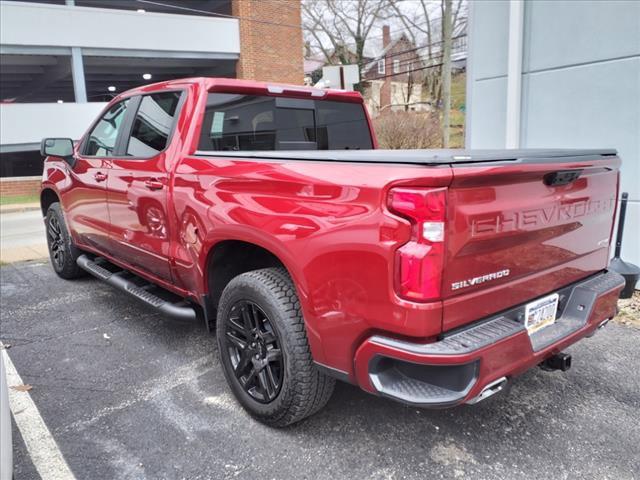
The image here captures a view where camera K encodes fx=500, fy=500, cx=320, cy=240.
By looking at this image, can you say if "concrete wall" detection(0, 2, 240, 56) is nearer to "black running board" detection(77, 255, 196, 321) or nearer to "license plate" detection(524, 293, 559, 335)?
"black running board" detection(77, 255, 196, 321)

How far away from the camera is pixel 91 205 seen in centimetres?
445

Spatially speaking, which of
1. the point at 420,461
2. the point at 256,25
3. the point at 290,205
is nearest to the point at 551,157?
the point at 290,205

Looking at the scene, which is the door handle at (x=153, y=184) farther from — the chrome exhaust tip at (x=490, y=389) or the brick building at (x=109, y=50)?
the brick building at (x=109, y=50)

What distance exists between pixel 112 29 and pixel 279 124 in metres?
14.8

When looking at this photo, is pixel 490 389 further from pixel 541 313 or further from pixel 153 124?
pixel 153 124

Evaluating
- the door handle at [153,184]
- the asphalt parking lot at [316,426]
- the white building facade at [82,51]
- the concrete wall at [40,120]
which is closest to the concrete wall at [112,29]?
the white building facade at [82,51]

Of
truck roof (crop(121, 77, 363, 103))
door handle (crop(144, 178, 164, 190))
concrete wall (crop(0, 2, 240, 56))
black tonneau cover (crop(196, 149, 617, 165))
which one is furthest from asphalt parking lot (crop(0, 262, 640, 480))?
concrete wall (crop(0, 2, 240, 56))

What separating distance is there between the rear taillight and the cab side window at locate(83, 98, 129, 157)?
3070mm

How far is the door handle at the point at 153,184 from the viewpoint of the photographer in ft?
11.0

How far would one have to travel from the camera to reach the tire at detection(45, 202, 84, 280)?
529cm

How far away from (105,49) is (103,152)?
1386cm

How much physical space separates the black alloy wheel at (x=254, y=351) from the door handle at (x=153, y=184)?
1.08m

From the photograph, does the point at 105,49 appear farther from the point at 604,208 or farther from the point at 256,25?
the point at 604,208

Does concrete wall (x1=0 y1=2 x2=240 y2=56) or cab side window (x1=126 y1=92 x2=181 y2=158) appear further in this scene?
concrete wall (x1=0 y1=2 x2=240 y2=56)
